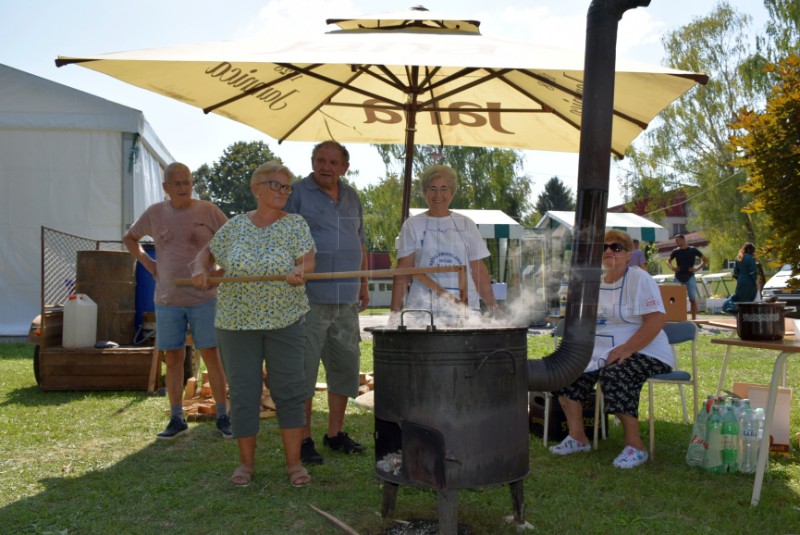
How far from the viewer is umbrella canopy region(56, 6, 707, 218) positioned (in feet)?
11.3

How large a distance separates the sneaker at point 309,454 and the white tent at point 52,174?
23.8 ft

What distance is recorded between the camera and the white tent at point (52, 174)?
10.5m

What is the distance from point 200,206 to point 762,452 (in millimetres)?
3726

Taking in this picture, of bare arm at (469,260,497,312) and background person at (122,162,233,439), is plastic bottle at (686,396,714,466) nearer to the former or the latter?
bare arm at (469,260,497,312)

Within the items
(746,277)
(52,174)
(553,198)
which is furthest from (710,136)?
(553,198)

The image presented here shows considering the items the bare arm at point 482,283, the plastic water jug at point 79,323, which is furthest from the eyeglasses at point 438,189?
the plastic water jug at point 79,323

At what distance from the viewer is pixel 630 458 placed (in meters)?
4.26

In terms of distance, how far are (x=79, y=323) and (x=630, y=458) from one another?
5.08 meters

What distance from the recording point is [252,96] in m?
5.28

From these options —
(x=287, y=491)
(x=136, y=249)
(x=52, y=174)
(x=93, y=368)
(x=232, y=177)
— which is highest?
(x=232, y=177)

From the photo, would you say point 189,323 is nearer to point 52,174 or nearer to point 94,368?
point 94,368

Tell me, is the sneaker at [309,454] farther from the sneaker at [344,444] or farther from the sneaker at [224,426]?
the sneaker at [224,426]

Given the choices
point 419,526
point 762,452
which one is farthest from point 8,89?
point 762,452

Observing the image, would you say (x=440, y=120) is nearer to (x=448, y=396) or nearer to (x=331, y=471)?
(x=331, y=471)
